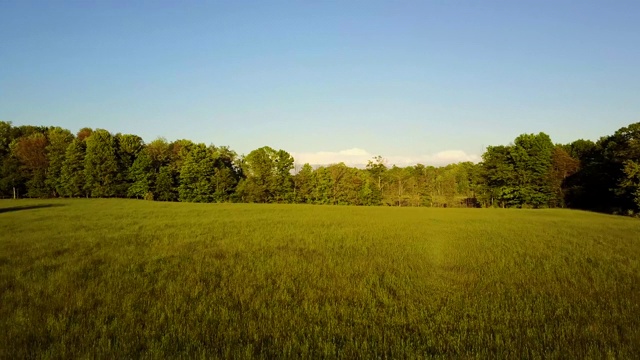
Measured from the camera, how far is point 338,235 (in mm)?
24719

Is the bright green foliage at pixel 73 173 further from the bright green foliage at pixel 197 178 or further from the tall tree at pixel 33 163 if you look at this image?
the bright green foliage at pixel 197 178

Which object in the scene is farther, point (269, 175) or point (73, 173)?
point (269, 175)

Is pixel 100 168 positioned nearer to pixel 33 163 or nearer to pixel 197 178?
pixel 33 163

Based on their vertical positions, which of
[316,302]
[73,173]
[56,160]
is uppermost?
[56,160]

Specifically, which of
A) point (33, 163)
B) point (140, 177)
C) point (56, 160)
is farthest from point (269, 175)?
point (33, 163)

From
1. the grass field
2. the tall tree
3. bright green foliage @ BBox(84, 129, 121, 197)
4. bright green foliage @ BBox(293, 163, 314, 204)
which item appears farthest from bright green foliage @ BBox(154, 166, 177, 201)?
the grass field

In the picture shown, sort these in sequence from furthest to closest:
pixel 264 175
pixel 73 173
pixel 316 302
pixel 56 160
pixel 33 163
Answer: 1. pixel 264 175
2. pixel 56 160
3. pixel 33 163
4. pixel 73 173
5. pixel 316 302

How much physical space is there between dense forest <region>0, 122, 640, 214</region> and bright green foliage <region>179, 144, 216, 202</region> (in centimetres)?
25

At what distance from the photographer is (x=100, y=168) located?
85.9m

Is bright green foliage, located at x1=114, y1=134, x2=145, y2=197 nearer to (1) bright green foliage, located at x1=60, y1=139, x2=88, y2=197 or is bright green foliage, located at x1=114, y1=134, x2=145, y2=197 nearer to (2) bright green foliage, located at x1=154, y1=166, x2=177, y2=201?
(2) bright green foliage, located at x1=154, y1=166, x2=177, y2=201

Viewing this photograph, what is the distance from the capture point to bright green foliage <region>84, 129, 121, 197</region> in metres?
85.2

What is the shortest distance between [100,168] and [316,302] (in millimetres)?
92557

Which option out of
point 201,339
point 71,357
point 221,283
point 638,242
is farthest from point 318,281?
point 638,242

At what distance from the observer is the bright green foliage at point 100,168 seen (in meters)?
85.2
